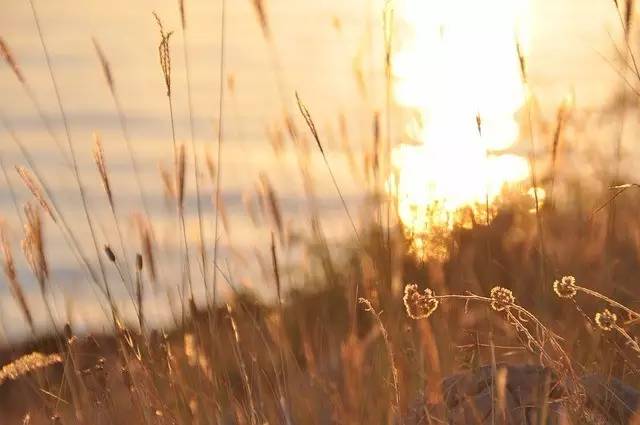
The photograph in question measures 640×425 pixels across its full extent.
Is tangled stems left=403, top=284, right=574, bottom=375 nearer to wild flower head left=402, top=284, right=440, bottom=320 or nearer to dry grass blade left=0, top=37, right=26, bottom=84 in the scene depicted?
wild flower head left=402, top=284, right=440, bottom=320

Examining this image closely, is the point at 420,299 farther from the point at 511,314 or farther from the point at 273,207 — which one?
the point at 273,207

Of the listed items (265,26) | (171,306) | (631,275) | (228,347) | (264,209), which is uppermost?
(265,26)

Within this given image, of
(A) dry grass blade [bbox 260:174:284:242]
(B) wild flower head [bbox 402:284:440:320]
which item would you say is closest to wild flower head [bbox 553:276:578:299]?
(B) wild flower head [bbox 402:284:440:320]

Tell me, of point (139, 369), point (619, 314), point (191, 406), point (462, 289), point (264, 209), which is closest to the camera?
point (191, 406)

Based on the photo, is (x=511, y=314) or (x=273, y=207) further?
(x=273, y=207)

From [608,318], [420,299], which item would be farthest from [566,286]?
[420,299]

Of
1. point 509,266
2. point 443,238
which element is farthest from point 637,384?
point 509,266

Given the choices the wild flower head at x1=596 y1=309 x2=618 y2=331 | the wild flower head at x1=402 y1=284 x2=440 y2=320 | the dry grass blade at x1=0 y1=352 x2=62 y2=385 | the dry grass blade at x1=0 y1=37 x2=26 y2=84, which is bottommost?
the dry grass blade at x1=0 y1=352 x2=62 y2=385

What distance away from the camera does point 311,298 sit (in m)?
4.15

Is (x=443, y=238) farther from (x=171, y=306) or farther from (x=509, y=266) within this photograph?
(x=171, y=306)

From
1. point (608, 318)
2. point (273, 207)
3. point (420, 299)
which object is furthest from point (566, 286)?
point (273, 207)

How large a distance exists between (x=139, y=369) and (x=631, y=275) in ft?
→ 7.40

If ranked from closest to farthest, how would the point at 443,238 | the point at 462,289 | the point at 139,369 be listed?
the point at 139,369 → the point at 462,289 → the point at 443,238

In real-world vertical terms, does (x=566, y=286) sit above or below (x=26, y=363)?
above
